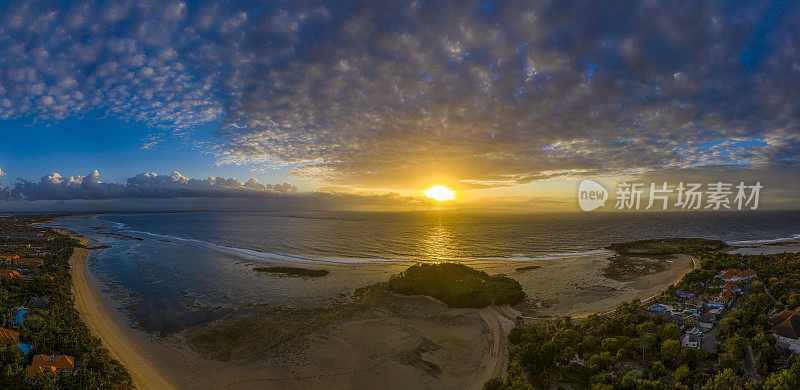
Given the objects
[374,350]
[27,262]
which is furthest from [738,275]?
[27,262]

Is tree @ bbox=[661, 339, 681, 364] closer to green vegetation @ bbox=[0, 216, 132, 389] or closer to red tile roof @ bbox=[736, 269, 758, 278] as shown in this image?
red tile roof @ bbox=[736, 269, 758, 278]

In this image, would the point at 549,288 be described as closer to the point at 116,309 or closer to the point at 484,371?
the point at 484,371

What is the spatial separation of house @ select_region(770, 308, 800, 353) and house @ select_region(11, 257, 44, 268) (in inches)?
4084

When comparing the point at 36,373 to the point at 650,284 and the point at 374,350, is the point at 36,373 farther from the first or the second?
the point at 650,284

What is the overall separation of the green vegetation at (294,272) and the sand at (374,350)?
19.7 m

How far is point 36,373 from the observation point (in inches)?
910

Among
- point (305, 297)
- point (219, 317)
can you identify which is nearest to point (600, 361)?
point (305, 297)

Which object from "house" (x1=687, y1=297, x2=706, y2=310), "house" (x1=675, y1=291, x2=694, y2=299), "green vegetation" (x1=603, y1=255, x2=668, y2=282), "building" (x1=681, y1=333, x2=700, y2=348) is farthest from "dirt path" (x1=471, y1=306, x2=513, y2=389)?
"green vegetation" (x1=603, y1=255, x2=668, y2=282)

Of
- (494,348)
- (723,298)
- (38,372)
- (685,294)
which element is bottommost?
(494,348)

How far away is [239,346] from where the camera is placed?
102 ft

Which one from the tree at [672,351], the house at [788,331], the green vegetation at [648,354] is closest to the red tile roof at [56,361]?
the green vegetation at [648,354]

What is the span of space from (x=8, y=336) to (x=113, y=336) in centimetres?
759

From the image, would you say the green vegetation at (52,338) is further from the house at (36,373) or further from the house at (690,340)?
the house at (690,340)

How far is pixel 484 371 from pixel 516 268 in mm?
39785
